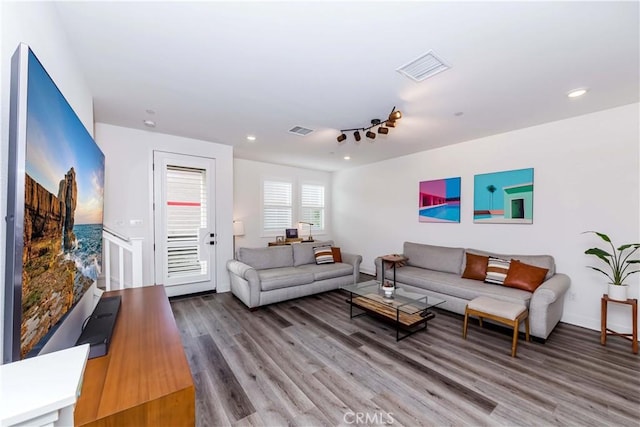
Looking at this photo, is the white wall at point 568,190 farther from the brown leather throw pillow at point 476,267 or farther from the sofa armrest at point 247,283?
the sofa armrest at point 247,283

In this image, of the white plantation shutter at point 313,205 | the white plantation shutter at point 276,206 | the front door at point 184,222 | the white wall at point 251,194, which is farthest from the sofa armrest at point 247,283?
the white plantation shutter at point 313,205

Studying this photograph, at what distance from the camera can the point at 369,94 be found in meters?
2.59

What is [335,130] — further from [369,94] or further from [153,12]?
[153,12]

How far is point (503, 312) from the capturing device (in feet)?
8.37

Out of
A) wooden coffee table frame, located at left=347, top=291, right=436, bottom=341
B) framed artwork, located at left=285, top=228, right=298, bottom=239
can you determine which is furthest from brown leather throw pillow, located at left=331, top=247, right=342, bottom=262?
wooden coffee table frame, located at left=347, top=291, right=436, bottom=341

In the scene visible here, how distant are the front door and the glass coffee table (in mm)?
2603

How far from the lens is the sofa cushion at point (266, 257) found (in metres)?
4.20

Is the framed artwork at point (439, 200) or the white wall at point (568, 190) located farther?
the framed artwork at point (439, 200)

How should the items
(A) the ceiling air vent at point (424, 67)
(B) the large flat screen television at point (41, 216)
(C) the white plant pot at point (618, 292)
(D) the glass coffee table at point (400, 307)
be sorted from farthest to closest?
(D) the glass coffee table at point (400, 307) < (C) the white plant pot at point (618, 292) < (A) the ceiling air vent at point (424, 67) < (B) the large flat screen television at point (41, 216)

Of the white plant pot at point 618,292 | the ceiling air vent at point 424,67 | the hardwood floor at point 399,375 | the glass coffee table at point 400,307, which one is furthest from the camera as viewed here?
the glass coffee table at point 400,307

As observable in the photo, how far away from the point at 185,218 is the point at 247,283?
1.55m

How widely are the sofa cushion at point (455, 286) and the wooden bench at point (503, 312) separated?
0.81 ft

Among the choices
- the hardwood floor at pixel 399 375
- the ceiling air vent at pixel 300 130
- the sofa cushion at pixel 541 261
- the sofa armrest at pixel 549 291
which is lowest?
the hardwood floor at pixel 399 375

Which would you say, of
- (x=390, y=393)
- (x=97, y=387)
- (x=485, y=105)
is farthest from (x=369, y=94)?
(x=97, y=387)
